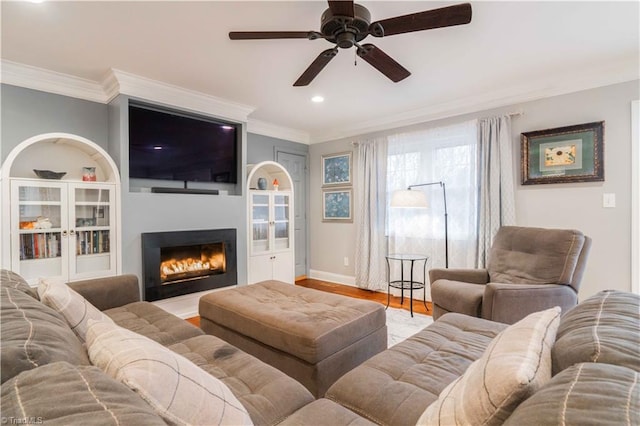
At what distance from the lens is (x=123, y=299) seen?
2.31 m

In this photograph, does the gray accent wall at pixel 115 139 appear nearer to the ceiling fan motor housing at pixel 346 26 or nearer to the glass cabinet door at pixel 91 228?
the glass cabinet door at pixel 91 228

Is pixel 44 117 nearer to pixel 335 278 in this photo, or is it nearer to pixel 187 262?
pixel 187 262

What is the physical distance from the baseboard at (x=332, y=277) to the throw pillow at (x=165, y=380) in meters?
4.05

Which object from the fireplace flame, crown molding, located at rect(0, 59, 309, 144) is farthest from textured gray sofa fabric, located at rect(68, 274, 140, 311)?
crown molding, located at rect(0, 59, 309, 144)

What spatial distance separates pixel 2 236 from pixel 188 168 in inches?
66.0

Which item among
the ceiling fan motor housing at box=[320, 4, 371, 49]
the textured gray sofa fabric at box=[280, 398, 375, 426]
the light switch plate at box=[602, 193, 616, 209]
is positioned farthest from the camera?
the light switch plate at box=[602, 193, 616, 209]

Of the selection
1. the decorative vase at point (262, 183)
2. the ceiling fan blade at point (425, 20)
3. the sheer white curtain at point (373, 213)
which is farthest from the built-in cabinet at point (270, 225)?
the ceiling fan blade at point (425, 20)

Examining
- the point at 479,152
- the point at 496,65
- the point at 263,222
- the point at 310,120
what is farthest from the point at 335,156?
the point at 496,65

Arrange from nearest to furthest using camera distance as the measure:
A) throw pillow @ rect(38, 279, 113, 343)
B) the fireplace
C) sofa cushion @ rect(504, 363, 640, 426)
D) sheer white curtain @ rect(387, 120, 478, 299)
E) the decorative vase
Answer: sofa cushion @ rect(504, 363, 640, 426) → throw pillow @ rect(38, 279, 113, 343) → the fireplace → sheer white curtain @ rect(387, 120, 478, 299) → the decorative vase

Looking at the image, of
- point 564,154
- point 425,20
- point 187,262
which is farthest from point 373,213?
point 425,20

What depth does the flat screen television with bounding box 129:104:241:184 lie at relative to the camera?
10.4 ft

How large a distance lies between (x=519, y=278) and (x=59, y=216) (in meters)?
4.05

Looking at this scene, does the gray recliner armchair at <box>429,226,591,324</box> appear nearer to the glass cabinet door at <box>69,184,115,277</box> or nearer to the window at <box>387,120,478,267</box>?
the window at <box>387,120,478,267</box>

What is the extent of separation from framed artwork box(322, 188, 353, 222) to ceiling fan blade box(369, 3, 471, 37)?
314 centimetres
